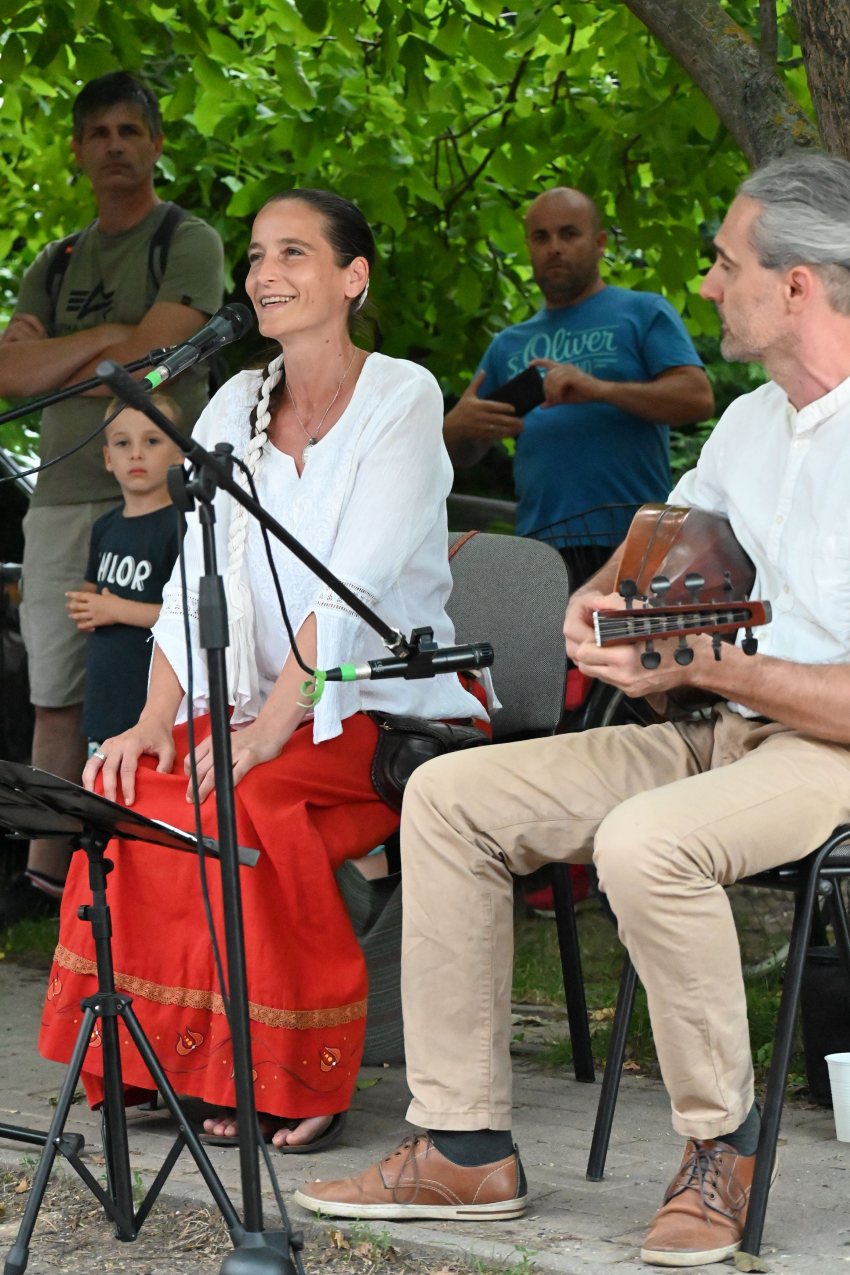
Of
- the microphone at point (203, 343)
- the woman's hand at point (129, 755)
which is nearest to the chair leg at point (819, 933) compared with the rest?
the woman's hand at point (129, 755)

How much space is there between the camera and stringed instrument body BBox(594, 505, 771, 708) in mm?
2379

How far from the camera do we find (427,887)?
2627mm

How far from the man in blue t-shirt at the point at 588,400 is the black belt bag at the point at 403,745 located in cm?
161

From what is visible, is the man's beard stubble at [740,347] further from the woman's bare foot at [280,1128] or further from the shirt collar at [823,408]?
the woman's bare foot at [280,1128]

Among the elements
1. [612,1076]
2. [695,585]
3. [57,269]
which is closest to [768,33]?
[695,585]

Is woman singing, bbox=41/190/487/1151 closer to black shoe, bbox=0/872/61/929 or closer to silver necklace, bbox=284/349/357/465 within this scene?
silver necklace, bbox=284/349/357/465

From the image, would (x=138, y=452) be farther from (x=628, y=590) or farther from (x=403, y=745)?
(x=628, y=590)

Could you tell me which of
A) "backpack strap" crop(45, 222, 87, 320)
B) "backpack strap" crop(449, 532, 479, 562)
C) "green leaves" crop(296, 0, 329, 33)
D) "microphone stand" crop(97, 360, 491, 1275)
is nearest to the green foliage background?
"green leaves" crop(296, 0, 329, 33)

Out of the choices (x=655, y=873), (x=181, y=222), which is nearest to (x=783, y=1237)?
(x=655, y=873)

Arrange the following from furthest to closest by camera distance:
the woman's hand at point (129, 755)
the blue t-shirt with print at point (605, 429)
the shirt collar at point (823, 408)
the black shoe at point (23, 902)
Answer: the black shoe at point (23, 902) → the blue t-shirt with print at point (605, 429) → the woman's hand at point (129, 755) → the shirt collar at point (823, 408)

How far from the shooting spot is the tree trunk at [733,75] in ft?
11.7

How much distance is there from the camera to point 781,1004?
247 cm

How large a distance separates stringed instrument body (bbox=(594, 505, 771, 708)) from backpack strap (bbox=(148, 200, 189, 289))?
2.33 meters

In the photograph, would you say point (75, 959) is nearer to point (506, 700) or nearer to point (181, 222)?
point (506, 700)
